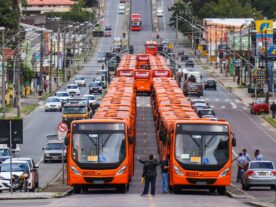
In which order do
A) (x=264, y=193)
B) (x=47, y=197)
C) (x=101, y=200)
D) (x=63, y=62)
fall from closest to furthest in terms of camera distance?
(x=101, y=200) → (x=47, y=197) → (x=264, y=193) → (x=63, y=62)

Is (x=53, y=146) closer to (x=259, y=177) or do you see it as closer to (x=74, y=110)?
(x=74, y=110)

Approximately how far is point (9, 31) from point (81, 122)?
6764 centimetres

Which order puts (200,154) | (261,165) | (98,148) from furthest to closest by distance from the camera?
(261,165) → (98,148) → (200,154)

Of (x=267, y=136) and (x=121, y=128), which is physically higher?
(x=121, y=128)

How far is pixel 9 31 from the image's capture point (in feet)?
357

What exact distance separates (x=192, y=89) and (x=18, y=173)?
7008cm

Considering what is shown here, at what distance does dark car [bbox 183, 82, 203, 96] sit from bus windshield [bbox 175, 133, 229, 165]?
7398 cm

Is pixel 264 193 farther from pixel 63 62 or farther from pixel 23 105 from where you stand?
pixel 63 62

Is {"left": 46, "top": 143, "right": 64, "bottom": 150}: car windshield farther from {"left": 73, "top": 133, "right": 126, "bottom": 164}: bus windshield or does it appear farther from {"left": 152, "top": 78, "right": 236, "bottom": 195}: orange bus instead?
{"left": 152, "top": 78, "right": 236, "bottom": 195}: orange bus

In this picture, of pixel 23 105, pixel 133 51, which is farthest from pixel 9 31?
pixel 133 51

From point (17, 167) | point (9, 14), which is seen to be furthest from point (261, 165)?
point (9, 14)

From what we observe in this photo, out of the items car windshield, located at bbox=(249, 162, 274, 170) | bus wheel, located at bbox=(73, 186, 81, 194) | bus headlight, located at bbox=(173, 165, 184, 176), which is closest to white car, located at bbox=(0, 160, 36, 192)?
bus wheel, located at bbox=(73, 186, 81, 194)

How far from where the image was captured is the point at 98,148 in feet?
137

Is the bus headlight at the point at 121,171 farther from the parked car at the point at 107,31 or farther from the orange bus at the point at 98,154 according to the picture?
the parked car at the point at 107,31
